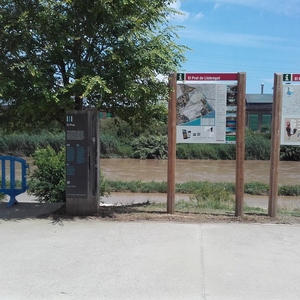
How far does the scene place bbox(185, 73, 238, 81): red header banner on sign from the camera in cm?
805

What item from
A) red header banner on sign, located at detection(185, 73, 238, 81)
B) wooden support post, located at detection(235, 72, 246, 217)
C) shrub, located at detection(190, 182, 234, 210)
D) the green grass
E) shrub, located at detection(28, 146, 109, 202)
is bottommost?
the green grass

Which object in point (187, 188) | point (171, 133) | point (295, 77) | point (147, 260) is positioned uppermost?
point (295, 77)

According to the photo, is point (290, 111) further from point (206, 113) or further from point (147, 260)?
point (147, 260)

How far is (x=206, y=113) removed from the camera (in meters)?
8.34

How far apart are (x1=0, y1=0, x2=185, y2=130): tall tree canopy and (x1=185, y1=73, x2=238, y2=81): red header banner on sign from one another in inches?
20.8

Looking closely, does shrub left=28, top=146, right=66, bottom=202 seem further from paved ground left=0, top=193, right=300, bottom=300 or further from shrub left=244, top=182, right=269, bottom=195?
shrub left=244, top=182, right=269, bottom=195

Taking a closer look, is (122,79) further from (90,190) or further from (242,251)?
(242,251)

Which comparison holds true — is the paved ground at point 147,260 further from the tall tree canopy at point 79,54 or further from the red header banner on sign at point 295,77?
the red header banner on sign at point 295,77

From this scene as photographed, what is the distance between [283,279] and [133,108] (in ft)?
14.0

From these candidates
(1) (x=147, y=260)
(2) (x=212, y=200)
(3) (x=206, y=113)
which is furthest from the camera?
(2) (x=212, y=200)

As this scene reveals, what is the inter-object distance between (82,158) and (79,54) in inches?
77.4

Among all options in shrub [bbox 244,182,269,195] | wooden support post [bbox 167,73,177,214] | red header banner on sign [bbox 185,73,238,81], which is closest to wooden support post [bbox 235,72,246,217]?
red header banner on sign [bbox 185,73,238,81]

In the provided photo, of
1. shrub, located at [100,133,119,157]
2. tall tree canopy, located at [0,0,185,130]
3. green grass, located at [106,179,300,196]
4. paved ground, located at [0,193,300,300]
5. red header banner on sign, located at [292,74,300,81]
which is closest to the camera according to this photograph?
paved ground, located at [0,193,300,300]

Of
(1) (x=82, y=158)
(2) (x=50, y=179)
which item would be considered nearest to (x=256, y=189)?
(2) (x=50, y=179)
